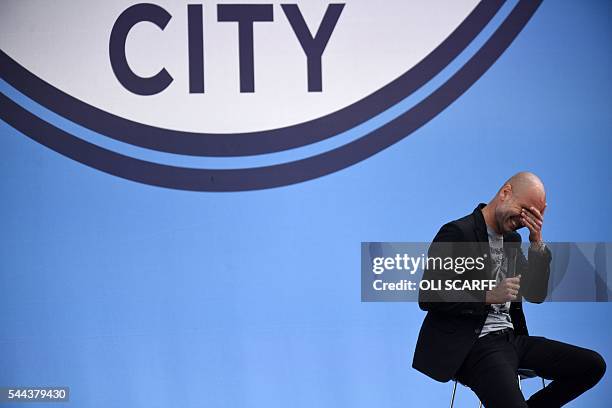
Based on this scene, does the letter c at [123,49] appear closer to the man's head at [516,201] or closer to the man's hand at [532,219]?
the man's head at [516,201]

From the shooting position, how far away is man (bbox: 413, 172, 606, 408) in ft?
10.3

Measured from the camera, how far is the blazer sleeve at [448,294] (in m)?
3.14

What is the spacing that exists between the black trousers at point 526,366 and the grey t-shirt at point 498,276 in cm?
4

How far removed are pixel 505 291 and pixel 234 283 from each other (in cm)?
167

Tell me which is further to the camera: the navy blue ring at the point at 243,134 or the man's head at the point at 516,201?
the navy blue ring at the point at 243,134

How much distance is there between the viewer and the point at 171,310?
4348 millimetres

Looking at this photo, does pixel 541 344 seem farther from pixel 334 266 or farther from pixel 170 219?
pixel 170 219

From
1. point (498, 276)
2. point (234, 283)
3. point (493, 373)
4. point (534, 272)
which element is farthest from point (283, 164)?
point (493, 373)

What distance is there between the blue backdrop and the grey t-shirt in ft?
3.34

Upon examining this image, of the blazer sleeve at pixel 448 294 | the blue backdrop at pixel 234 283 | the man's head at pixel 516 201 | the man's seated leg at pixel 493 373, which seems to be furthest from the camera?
the blue backdrop at pixel 234 283

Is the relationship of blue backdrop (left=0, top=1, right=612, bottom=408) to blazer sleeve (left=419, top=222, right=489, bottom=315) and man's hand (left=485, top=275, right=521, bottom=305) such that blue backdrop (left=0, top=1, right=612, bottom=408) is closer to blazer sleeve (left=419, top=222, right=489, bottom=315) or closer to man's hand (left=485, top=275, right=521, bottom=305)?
blazer sleeve (left=419, top=222, right=489, bottom=315)

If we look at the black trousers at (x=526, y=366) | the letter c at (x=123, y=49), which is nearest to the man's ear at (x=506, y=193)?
the black trousers at (x=526, y=366)

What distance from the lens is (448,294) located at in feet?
10.4

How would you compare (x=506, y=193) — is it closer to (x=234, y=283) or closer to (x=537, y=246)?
(x=537, y=246)
